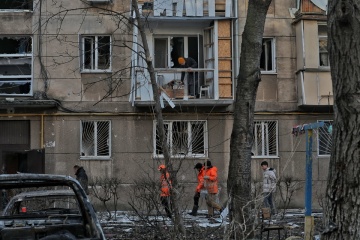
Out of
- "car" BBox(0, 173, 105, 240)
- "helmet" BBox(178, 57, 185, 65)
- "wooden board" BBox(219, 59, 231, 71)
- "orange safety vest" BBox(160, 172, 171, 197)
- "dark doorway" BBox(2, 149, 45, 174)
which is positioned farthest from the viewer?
"helmet" BBox(178, 57, 185, 65)

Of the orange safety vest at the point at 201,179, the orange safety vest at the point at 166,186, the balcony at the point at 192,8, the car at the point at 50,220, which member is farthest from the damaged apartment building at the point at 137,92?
the car at the point at 50,220

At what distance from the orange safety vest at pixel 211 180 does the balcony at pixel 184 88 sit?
3.42 meters

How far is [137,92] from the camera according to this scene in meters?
21.4

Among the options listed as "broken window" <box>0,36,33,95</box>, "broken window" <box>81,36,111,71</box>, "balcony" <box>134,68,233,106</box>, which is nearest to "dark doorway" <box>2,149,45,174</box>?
"broken window" <box>0,36,33,95</box>

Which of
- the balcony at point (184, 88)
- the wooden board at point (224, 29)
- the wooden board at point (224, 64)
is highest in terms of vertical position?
the wooden board at point (224, 29)

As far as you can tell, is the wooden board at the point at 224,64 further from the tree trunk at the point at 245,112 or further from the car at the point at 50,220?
the car at the point at 50,220

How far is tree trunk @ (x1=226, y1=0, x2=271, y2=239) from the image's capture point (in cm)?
1089

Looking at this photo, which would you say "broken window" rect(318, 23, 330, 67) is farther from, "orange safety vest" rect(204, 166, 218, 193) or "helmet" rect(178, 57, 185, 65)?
"orange safety vest" rect(204, 166, 218, 193)

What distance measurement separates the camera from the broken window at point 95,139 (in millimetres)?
22062

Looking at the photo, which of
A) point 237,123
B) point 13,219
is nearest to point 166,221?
point 237,123

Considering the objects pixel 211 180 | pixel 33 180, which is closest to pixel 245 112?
pixel 33 180

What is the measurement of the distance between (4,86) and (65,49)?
2445 mm

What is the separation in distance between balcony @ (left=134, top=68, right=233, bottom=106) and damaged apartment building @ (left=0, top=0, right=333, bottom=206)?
4 cm

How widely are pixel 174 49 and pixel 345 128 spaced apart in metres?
17.7
